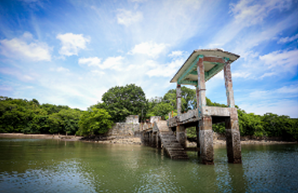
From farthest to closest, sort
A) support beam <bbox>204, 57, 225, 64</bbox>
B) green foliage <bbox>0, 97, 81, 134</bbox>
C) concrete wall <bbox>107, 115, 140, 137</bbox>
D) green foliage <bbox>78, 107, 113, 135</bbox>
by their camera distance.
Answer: green foliage <bbox>0, 97, 81, 134</bbox>
concrete wall <bbox>107, 115, 140, 137</bbox>
green foliage <bbox>78, 107, 113, 135</bbox>
support beam <bbox>204, 57, 225, 64</bbox>

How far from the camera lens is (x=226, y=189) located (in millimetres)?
5496

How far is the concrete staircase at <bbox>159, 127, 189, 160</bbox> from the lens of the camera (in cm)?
1162

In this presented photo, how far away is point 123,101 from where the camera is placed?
4059 cm

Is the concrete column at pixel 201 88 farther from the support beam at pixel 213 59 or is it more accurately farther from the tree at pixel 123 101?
the tree at pixel 123 101

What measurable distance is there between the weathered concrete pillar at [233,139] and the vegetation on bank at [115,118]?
2255cm

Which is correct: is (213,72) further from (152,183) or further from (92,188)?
(92,188)

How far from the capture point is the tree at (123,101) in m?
39.5

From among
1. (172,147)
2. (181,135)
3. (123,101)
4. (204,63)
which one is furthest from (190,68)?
(123,101)

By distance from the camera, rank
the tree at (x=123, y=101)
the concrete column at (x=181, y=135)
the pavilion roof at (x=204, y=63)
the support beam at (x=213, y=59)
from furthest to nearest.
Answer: the tree at (x=123, y=101) < the concrete column at (x=181, y=135) < the support beam at (x=213, y=59) < the pavilion roof at (x=204, y=63)

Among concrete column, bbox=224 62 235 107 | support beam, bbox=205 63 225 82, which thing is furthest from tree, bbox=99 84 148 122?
concrete column, bbox=224 62 235 107

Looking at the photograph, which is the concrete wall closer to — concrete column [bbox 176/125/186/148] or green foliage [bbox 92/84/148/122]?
green foliage [bbox 92/84/148/122]

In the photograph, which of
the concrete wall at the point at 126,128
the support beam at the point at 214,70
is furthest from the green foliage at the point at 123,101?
the support beam at the point at 214,70

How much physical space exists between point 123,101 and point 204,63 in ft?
101

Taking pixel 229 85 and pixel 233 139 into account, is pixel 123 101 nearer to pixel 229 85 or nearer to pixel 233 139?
pixel 229 85
